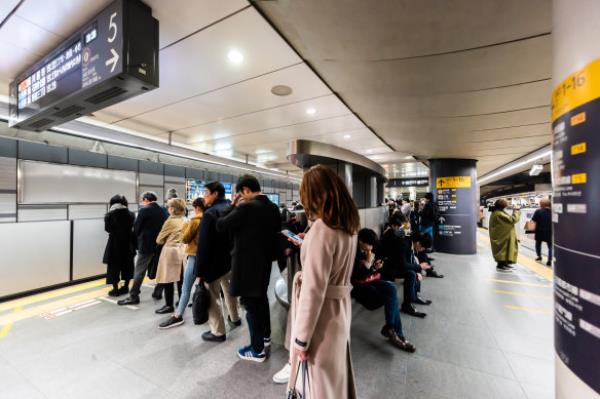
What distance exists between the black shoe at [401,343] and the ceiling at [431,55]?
2.69 m

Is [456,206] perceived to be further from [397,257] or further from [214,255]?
[214,255]

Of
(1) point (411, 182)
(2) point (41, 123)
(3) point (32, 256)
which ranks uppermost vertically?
(1) point (411, 182)

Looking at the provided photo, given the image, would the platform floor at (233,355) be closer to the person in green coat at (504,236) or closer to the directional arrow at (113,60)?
the person in green coat at (504,236)

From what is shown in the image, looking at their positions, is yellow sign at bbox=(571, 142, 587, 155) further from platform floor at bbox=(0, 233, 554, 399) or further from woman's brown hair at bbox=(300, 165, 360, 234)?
platform floor at bbox=(0, 233, 554, 399)

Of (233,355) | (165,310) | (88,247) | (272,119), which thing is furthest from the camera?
(88,247)

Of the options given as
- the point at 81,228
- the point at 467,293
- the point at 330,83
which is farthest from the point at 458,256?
the point at 81,228

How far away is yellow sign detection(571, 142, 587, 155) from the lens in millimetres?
905

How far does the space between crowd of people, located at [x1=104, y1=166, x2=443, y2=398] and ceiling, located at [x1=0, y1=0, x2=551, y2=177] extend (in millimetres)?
1204

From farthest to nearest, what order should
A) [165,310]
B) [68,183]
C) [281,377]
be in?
[68,183], [165,310], [281,377]

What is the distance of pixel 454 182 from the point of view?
7.36m

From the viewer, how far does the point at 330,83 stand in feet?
9.51

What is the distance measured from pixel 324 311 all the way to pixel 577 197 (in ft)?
3.76

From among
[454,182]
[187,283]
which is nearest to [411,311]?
[187,283]

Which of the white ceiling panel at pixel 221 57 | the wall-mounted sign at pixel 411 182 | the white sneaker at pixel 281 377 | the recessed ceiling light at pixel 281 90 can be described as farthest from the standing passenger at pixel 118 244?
the wall-mounted sign at pixel 411 182
